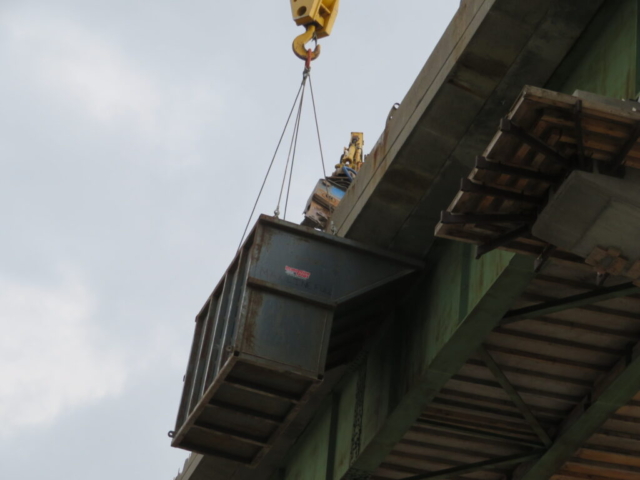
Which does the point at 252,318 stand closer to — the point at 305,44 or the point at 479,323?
the point at 479,323

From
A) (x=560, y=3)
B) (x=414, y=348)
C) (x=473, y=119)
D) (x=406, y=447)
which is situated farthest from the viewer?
(x=406, y=447)

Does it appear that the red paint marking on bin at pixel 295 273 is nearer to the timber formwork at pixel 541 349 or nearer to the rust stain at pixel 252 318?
the rust stain at pixel 252 318

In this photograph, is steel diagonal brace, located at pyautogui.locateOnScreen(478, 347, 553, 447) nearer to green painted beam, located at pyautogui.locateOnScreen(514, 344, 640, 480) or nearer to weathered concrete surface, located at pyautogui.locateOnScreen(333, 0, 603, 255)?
green painted beam, located at pyautogui.locateOnScreen(514, 344, 640, 480)

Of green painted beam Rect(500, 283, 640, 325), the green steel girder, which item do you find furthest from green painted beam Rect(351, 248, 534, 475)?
green painted beam Rect(500, 283, 640, 325)

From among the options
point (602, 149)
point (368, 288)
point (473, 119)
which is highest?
point (473, 119)

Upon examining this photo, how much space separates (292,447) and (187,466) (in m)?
2.76

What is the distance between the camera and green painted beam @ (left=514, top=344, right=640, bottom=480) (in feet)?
50.9

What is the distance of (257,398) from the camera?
1595 centimetres

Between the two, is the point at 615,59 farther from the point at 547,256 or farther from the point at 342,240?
the point at 342,240

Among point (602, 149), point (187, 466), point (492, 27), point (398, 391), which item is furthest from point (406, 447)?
point (602, 149)

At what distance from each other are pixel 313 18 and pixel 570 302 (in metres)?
9.28

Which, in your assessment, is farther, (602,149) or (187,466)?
(187,466)

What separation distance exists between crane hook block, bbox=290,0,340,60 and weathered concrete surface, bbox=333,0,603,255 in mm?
5646

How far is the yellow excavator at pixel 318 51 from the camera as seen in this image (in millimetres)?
21219
